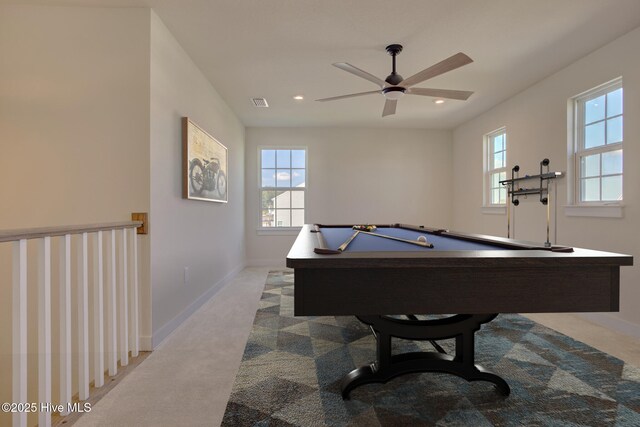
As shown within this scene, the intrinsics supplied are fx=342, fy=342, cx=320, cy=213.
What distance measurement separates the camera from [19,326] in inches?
53.9

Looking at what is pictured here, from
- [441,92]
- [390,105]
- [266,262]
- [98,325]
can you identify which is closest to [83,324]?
[98,325]

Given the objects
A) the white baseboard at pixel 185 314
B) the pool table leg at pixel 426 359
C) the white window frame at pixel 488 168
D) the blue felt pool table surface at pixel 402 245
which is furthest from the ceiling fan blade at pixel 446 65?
the white window frame at pixel 488 168

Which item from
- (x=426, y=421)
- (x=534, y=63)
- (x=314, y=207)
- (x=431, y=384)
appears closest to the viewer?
(x=426, y=421)

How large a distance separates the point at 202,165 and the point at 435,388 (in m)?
2.87

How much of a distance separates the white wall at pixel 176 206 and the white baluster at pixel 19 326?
1144 millimetres

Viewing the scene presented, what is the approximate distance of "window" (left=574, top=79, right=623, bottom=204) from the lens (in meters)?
3.06

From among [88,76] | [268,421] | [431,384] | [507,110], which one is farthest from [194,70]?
[507,110]

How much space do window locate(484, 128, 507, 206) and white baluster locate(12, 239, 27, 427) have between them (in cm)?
500

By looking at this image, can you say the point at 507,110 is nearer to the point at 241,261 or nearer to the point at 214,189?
the point at 214,189

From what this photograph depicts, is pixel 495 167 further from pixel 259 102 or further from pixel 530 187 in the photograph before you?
pixel 259 102

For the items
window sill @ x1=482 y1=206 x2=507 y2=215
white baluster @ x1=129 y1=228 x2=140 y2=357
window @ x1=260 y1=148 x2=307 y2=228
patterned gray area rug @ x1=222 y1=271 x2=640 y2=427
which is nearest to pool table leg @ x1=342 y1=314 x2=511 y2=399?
patterned gray area rug @ x1=222 y1=271 x2=640 y2=427

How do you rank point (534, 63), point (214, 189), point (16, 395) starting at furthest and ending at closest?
1. point (214, 189)
2. point (534, 63)
3. point (16, 395)

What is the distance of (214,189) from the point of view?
13.0 feet

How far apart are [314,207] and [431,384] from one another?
173 inches
